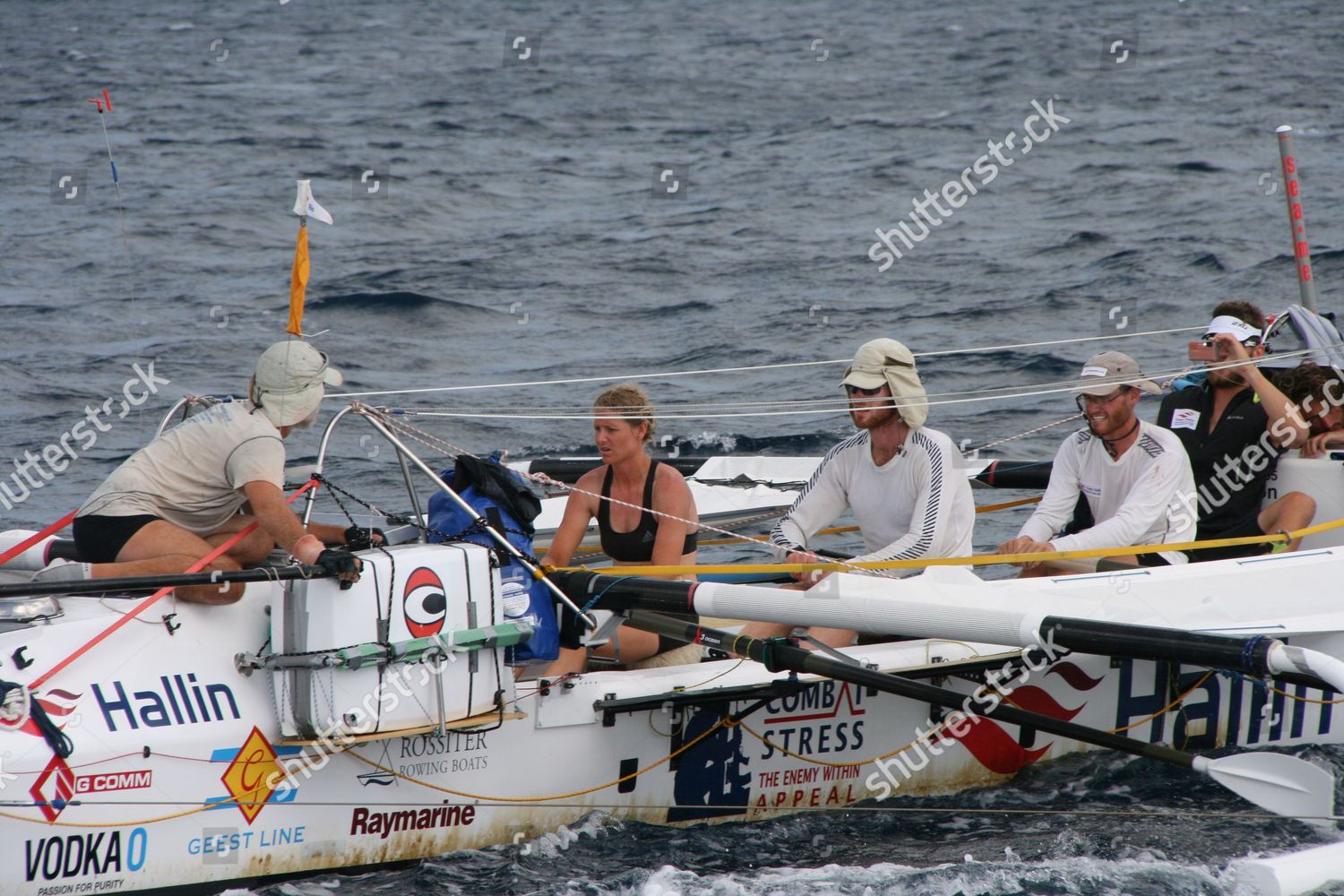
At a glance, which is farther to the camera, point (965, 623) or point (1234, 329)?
point (1234, 329)

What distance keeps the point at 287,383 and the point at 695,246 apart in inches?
453

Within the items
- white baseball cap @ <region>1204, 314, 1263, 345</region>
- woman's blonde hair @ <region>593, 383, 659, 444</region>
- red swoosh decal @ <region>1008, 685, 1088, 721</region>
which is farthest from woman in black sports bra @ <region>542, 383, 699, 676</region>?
white baseball cap @ <region>1204, 314, 1263, 345</region>

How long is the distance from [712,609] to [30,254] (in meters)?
12.7

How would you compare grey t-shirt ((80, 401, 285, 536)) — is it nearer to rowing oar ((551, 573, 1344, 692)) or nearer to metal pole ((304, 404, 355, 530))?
metal pole ((304, 404, 355, 530))

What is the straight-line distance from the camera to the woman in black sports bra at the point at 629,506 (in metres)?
5.32

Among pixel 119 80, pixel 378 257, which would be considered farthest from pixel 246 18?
pixel 378 257

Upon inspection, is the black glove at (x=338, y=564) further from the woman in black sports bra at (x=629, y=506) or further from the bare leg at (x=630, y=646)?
the bare leg at (x=630, y=646)

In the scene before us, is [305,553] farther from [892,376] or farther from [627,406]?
[892,376]

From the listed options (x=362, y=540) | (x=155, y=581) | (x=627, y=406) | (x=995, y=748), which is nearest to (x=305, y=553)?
(x=362, y=540)

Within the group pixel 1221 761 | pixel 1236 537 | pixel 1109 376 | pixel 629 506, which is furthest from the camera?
pixel 1236 537

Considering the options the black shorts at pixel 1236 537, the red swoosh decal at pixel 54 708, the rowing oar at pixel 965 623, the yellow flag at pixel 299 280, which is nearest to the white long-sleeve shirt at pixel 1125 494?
the black shorts at pixel 1236 537

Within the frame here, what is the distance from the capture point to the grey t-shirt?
4.68 meters

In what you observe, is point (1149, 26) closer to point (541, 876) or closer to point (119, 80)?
point (119, 80)

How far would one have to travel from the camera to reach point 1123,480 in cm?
583
